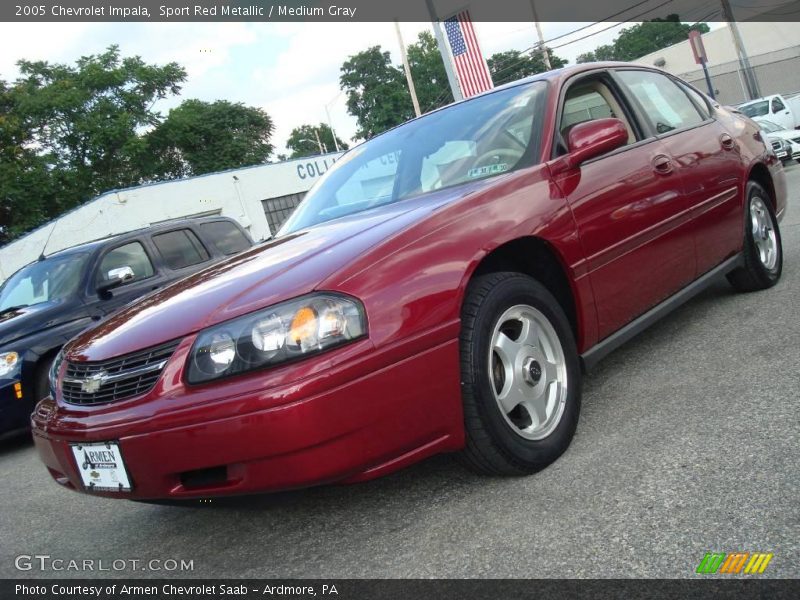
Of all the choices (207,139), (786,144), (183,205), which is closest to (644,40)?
(207,139)

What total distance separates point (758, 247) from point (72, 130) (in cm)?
4100

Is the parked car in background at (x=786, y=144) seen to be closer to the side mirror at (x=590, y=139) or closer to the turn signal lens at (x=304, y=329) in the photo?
the side mirror at (x=590, y=139)

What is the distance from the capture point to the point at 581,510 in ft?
7.57

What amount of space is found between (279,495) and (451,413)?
60cm

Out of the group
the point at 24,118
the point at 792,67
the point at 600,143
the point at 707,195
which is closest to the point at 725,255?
the point at 707,195

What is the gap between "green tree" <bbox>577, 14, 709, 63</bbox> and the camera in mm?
91562

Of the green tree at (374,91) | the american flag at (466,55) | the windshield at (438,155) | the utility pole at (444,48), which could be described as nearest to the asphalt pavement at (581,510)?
the windshield at (438,155)

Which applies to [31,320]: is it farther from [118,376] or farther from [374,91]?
[374,91]

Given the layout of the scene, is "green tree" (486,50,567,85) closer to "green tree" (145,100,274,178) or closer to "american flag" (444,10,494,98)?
"green tree" (145,100,274,178)

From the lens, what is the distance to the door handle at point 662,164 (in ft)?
11.9

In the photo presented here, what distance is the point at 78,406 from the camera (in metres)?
2.64

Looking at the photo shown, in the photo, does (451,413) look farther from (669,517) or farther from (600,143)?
(600,143)

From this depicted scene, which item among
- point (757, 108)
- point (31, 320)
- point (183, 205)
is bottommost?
point (31, 320)

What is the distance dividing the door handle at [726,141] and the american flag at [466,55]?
11548 mm
